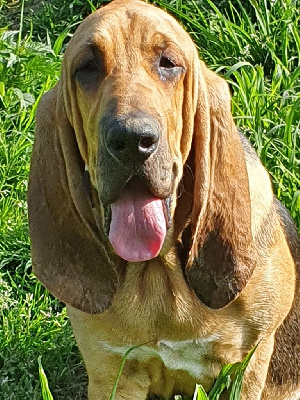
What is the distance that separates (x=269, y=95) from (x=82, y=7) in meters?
1.83

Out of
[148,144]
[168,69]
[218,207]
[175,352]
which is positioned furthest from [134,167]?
[175,352]

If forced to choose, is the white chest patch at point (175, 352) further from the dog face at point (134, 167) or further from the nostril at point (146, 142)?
the nostril at point (146, 142)

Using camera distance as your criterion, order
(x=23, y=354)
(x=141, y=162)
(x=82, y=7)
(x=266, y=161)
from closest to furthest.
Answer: (x=141, y=162)
(x=23, y=354)
(x=266, y=161)
(x=82, y=7)

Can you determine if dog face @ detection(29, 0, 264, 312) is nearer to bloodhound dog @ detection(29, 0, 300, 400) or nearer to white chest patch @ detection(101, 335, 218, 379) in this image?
bloodhound dog @ detection(29, 0, 300, 400)

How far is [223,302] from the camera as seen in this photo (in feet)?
12.6

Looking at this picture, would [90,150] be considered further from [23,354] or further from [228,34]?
[228,34]

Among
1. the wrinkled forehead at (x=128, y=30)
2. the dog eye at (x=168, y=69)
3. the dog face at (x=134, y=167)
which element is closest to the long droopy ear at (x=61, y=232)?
the dog face at (x=134, y=167)

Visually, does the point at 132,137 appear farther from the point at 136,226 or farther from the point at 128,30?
the point at 128,30

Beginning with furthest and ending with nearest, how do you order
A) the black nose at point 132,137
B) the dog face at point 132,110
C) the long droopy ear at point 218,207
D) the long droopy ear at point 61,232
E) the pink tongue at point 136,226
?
the long droopy ear at point 61,232 < the long droopy ear at point 218,207 < the pink tongue at point 136,226 < the dog face at point 132,110 < the black nose at point 132,137

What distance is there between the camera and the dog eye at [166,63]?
3.60 meters

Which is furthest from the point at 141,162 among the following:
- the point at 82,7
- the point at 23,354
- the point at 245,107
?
the point at 82,7

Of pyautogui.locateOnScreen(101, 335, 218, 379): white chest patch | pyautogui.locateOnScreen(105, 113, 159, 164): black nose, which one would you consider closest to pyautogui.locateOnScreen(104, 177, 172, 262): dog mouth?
pyautogui.locateOnScreen(105, 113, 159, 164): black nose

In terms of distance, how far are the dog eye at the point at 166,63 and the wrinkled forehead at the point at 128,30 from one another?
59mm

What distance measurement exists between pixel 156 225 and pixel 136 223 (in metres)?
0.08
